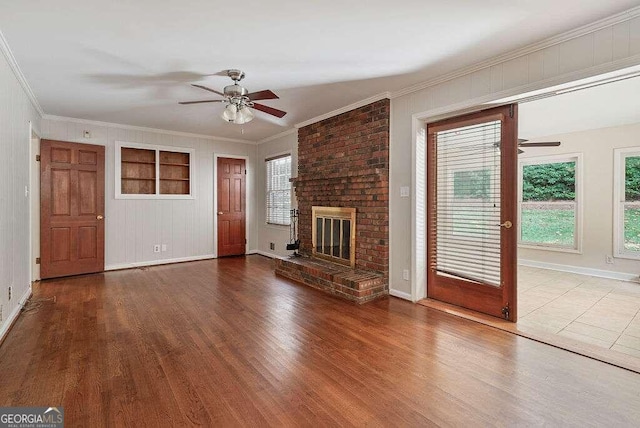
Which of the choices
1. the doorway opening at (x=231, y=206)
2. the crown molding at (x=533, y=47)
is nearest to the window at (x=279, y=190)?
the doorway opening at (x=231, y=206)

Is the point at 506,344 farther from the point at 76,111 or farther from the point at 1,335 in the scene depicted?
the point at 76,111

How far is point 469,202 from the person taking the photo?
337 centimetres

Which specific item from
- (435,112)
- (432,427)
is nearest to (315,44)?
(435,112)

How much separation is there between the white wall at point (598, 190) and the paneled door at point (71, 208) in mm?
7843

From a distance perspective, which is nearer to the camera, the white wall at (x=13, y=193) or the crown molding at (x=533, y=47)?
the crown molding at (x=533, y=47)

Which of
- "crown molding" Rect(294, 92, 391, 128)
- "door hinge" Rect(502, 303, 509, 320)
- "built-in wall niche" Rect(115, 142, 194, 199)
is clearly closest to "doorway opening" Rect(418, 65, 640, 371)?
"door hinge" Rect(502, 303, 509, 320)

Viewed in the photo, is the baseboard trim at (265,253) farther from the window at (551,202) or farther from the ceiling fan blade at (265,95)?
the window at (551,202)

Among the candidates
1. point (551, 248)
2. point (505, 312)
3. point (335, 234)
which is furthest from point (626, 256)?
point (335, 234)

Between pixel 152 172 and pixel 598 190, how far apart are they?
7.66 meters

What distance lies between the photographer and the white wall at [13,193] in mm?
2762

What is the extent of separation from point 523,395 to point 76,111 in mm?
6053

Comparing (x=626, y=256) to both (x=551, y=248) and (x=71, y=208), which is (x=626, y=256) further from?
(x=71, y=208)

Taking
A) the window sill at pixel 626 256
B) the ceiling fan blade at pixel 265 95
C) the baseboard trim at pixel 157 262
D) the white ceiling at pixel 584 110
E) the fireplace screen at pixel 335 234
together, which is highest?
the white ceiling at pixel 584 110

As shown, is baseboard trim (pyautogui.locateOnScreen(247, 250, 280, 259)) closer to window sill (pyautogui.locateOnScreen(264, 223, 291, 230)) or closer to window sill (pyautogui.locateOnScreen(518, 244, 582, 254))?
window sill (pyautogui.locateOnScreen(264, 223, 291, 230))
